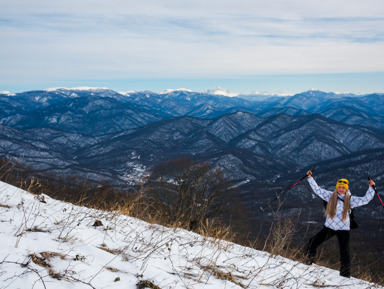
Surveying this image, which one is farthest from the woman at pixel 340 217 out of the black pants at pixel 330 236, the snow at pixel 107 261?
the snow at pixel 107 261

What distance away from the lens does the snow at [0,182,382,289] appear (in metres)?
3.02

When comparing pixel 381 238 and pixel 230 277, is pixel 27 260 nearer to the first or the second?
pixel 230 277

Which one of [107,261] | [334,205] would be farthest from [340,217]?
[107,261]

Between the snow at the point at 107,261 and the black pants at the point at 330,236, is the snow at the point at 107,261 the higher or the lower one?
the higher one

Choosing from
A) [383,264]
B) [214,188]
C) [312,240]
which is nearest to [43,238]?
[312,240]

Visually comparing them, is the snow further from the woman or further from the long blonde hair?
the long blonde hair

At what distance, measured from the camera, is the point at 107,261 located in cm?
368

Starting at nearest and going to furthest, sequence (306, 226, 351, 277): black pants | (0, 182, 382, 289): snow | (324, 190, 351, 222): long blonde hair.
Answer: (0, 182, 382, 289): snow → (306, 226, 351, 277): black pants → (324, 190, 351, 222): long blonde hair

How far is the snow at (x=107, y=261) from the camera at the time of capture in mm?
3021

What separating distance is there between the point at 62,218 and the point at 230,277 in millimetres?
3425

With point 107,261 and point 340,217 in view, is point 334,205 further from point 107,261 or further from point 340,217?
point 107,261

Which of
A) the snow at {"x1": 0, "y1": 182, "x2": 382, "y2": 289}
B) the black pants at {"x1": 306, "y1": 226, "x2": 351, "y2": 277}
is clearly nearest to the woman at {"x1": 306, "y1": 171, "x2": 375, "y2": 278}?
the black pants at {"x1": 306, "y1": 226, "x2": 351, "y2": 277}

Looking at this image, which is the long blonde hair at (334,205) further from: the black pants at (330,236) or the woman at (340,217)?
the black pants at (330,236)

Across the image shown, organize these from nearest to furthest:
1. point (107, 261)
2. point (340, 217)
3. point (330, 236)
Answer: point (107, 261)
point (340, 217)
point (330, 236)
